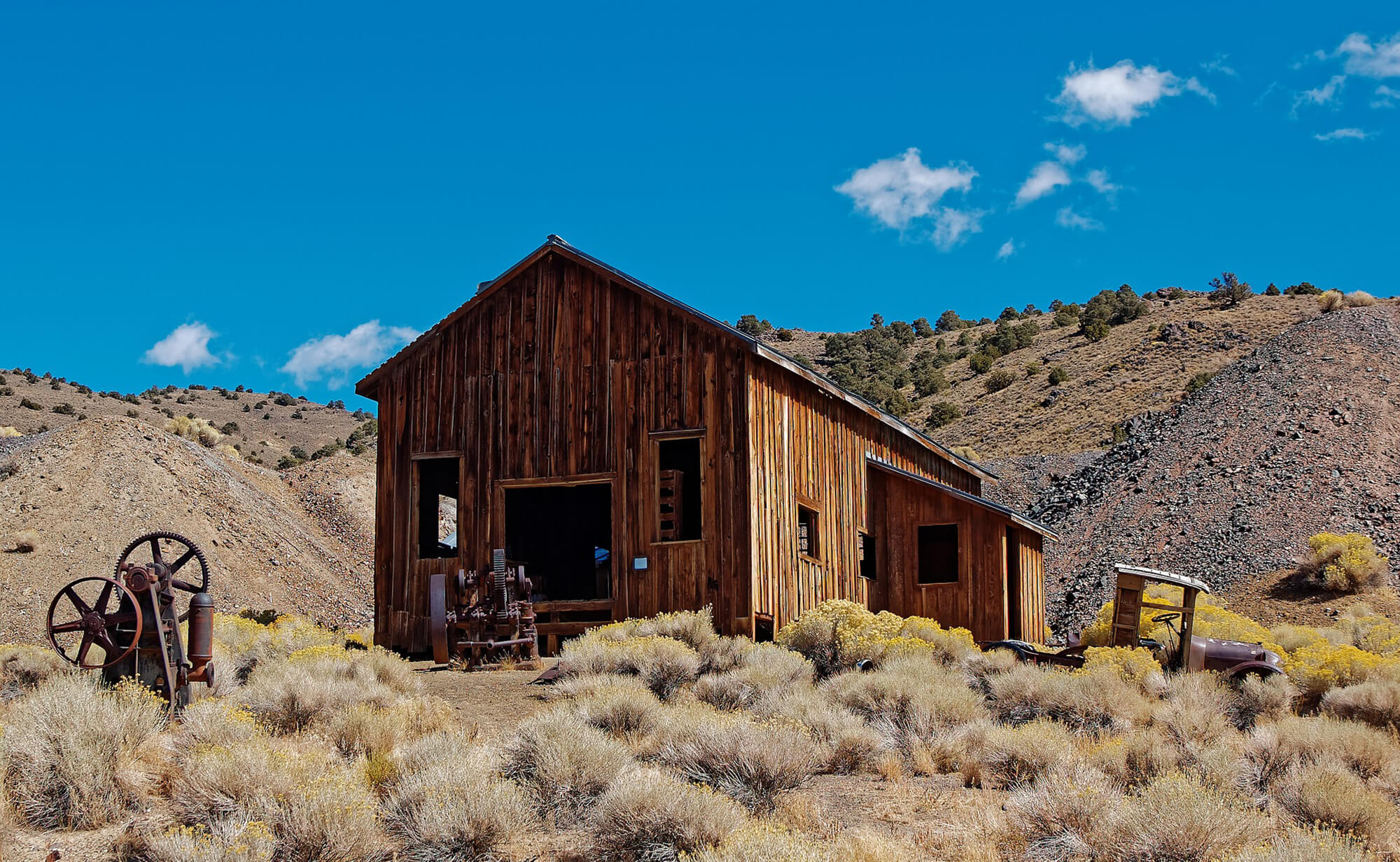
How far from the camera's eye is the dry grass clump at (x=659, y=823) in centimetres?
861

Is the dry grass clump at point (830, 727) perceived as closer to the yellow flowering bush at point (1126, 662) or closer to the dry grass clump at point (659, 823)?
the dry grass clump at point (659, 823)

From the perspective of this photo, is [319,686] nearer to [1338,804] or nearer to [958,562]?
[1338,804]

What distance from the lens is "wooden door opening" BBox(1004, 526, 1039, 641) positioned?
23719 mm

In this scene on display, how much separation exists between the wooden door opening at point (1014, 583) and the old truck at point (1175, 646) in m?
5.87

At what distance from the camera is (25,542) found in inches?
1208

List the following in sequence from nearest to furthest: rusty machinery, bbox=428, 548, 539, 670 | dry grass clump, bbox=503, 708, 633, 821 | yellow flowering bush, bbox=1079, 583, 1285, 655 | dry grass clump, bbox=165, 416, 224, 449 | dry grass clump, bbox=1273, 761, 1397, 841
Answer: dry grass clump, bbox=1273, 761, 1397, 841, dry grass clump, bbox=503, 708, 633, 821, rusty machinery, bbox=428, 548, 539, 670, yellow flowering bush, bbox=1079, 583, 1285, 655, dry grass clump, bbox=165, 416, 224, 449

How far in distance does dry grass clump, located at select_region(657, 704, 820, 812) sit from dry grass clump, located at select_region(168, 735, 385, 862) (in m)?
2.53

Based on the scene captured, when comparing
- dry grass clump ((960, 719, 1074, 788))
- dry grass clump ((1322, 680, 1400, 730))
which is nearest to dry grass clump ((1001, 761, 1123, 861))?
dry grass clump ((960, 719, 1074, 788))

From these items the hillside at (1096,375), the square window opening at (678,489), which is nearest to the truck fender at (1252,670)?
the square window opening at (678,489)

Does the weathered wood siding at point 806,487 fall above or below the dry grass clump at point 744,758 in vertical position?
above

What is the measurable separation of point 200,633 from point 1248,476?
1135 inches

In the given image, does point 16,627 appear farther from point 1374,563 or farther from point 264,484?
point 1374,563

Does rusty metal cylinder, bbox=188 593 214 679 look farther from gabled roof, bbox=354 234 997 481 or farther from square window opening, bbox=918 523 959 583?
square window opening, bbox=918 523 959 583

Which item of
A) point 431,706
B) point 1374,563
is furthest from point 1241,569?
point 431,706
